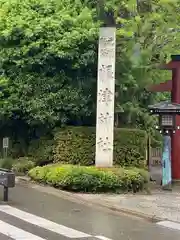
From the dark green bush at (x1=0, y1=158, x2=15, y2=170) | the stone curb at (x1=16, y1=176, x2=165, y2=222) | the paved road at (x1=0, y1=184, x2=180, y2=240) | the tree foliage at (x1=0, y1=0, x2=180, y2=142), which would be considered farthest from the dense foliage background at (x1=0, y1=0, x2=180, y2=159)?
the paved road at (x1=0, y1=184, x2=180, y2=240)

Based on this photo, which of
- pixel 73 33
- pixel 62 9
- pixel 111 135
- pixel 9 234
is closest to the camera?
pixel 9 234

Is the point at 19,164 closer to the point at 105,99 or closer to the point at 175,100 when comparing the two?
the point at 105,99

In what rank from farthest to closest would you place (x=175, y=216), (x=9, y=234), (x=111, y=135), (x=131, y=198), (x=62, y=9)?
(x=62, y=9) < (x=111, y=135) < (x=131, y=198) < (x=175, y=216) < (x=9, y=234)

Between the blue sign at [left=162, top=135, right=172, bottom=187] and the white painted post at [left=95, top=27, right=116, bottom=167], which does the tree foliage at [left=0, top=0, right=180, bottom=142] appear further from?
the blue sign at [left=162, top=135, right=172, bottom=187]

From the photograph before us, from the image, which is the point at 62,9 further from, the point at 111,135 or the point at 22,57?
the point at 111,135

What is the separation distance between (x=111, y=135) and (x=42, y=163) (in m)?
3.86

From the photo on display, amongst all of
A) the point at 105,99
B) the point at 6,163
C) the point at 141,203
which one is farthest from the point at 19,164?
the point at 141,203

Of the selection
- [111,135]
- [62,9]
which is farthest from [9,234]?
[62,9]

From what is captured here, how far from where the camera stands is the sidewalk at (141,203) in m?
12.5

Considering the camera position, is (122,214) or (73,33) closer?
(122,214)

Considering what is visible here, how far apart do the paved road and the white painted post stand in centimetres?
324

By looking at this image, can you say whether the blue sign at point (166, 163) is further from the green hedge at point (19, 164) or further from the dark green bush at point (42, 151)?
the green hedge at point (19, 164)

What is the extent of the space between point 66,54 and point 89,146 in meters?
3.30

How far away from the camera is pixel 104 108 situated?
667 inches
